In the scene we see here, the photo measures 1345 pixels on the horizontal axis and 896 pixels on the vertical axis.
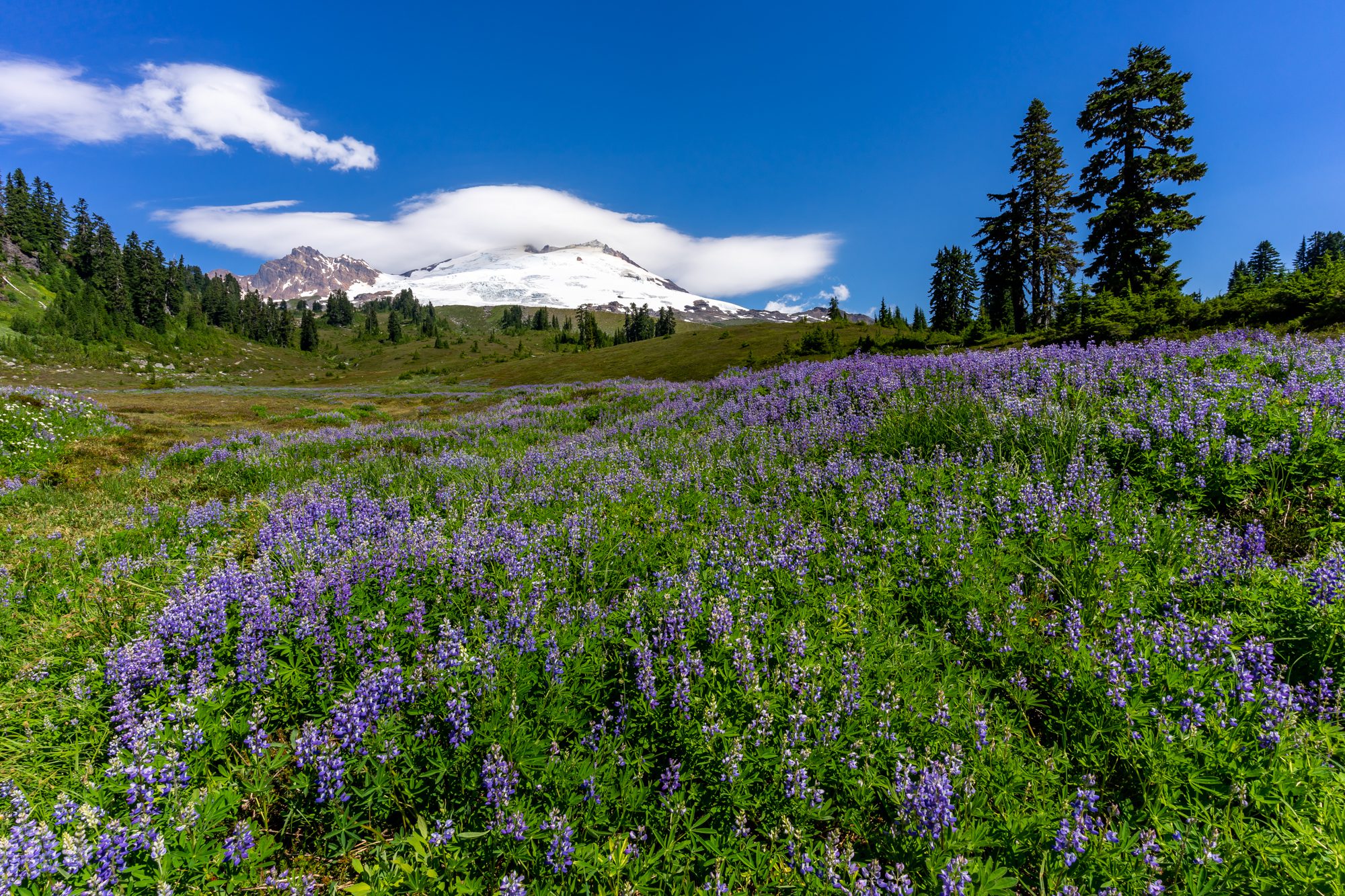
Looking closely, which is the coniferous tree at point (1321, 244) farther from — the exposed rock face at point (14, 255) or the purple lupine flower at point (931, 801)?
the exposed rock face at point (14, 255)

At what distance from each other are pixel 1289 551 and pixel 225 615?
8.91 metres

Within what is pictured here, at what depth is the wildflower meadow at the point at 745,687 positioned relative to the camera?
2.67 meters

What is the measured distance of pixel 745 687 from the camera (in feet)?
11.5

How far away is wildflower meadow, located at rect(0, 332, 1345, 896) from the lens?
2.67 meters

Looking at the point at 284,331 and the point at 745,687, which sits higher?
the point at 284,331

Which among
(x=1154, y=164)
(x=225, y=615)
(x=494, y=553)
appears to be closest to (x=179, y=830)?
(x=225, y=615)

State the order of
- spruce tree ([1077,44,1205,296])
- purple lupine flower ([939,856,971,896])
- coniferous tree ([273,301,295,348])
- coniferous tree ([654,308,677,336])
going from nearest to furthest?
purple lupine flower ([939,856,971,896])
spruce tree ([1077,44,1205,296])
coniferous tree ([273,301,295,348])
coniferous tree ([654,308,677,336])

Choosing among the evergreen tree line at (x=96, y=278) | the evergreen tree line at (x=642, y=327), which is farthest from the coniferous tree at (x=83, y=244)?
the evergreen tree line at (x=642, y=327)

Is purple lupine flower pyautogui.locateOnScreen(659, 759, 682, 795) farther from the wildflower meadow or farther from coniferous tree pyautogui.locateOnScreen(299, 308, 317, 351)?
coniferous tree pyautogui.locateOnScreen(299, 308, 317, 351)

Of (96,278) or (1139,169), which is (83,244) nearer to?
(96,278)

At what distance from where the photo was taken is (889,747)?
3.16 metres

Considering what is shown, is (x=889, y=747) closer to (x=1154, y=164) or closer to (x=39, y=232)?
(x=1154, y=164)

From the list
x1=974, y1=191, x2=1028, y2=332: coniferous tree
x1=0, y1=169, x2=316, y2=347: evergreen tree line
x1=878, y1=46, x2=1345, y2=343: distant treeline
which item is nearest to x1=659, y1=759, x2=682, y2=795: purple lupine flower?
x1=878, y1=46, x2=1345, y2=343: distant treeline

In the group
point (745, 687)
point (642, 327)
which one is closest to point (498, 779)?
point (745, 687)
